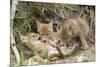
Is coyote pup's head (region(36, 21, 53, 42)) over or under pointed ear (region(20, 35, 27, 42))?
over

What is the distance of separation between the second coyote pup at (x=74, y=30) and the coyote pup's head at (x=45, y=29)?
0.35 ft

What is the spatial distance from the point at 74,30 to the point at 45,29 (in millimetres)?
309

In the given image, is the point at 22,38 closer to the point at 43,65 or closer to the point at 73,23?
the point at 43,65

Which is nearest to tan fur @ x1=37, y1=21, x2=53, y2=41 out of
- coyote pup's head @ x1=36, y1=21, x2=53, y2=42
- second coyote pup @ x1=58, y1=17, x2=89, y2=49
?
coyote pup's head @ x1=36, y1=21, x2=53, y2=42

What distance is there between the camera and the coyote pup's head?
1.85 m

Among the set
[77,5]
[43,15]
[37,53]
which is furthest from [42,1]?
[37,53]

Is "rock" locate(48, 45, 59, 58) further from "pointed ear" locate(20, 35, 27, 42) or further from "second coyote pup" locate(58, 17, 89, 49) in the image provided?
"pointed ear" locate(20, 35, 27, 42)

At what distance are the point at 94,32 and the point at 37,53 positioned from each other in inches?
26.1

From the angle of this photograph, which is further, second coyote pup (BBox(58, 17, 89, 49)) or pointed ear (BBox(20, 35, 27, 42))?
second coyote pup (BBox(58, 17, 89, 49))

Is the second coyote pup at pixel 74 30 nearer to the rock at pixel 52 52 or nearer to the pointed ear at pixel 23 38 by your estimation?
the rock at pixel 52 52

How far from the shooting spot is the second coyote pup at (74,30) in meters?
1.92

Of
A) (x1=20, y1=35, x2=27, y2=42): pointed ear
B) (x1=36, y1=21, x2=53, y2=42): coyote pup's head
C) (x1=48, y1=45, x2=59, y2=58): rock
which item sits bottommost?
(x1=48, y1=45, x2=59, y2=58): rock

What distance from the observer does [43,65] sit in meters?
1.87

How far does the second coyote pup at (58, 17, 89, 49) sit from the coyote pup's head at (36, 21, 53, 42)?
0.11 m
